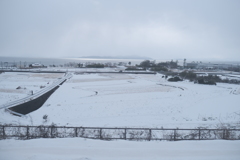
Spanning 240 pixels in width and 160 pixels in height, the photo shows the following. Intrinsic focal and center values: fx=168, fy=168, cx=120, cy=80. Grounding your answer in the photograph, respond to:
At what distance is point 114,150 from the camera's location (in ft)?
18.8

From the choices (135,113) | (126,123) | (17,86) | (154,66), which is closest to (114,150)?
(126,123)

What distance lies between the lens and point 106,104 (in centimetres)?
1655

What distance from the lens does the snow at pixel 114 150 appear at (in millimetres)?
5339

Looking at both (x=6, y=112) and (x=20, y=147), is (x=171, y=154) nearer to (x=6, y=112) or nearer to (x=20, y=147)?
(x=20, y=147)

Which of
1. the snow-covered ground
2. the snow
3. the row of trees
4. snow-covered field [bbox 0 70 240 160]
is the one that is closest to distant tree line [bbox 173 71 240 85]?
snow-covered field [bbox 0 70 240 160]

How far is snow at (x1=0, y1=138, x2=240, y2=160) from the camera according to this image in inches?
210

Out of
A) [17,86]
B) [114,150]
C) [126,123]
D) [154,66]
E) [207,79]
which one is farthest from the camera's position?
[154,66]

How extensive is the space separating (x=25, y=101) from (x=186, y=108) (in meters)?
15.0

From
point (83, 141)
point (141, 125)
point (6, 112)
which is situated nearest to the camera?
point (83, 141)

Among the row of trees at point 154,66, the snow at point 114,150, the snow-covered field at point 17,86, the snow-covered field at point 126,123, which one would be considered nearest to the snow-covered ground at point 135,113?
the snow-covered field at point 126,123

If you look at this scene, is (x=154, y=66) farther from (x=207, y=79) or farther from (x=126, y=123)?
(x=126, y=123)

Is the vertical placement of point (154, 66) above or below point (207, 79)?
above

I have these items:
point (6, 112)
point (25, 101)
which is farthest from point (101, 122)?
point (25, 101)

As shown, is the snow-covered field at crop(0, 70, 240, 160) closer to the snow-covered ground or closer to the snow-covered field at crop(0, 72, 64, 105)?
the snow-covered ground
